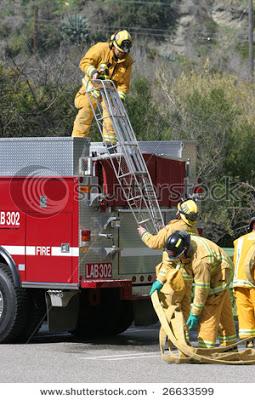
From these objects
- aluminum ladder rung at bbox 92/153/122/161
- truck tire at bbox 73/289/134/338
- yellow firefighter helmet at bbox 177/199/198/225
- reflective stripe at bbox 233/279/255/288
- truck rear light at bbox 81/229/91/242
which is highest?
aluminum ladder rung at bbox 92/153/122/161

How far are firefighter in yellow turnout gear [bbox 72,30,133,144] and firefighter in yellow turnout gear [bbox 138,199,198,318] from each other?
1.78 m

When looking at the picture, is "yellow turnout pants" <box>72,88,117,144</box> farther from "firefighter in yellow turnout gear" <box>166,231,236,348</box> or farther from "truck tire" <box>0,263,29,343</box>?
"firefighter in yellow turnout gear" <box>166,231,236,348</box>

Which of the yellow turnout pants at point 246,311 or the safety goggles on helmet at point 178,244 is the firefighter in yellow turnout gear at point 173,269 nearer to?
the safety goggles on helmet at point 178,244

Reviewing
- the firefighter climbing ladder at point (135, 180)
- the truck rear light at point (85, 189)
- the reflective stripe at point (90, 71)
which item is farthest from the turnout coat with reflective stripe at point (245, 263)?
the reflective stripe at point (90, 71)

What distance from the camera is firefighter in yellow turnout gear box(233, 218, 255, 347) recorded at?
35.9ft

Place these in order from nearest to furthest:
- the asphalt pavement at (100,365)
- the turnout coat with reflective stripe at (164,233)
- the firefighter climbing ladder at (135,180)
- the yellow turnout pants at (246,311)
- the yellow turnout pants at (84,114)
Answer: the asphalt pavement at (100,365), the yellow turnout pants at (246,311), the turnout coat with reflective stripe at (164,233), the firefighter climbing ladder at (135,180), the yellow turnout pants at (84,114)

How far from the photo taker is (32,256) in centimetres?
1191

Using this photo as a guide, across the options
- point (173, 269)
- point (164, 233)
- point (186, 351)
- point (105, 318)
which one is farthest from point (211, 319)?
point (105, 318)

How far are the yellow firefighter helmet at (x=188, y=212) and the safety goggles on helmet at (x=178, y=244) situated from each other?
1.24 m

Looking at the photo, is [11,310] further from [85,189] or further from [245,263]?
[245,263]

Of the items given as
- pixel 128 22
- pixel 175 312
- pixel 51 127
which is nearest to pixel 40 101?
pixel 51 127

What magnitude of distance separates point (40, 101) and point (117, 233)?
11509 millimetres

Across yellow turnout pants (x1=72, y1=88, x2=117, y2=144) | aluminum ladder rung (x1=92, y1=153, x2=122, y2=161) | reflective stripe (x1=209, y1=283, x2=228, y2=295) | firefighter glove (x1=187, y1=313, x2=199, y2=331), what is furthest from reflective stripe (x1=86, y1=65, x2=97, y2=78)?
firefighter glove (x1=187, y1=313, x2=199, y2=331)

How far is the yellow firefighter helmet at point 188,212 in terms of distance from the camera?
1147 cm
